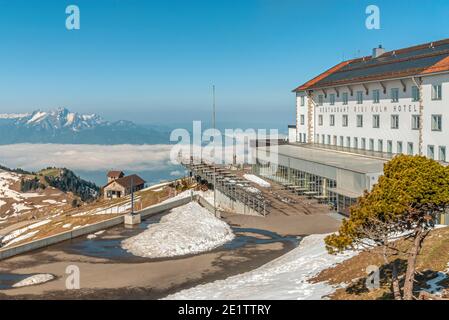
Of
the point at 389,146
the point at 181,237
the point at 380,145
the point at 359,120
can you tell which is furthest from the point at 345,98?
the point at 181,237

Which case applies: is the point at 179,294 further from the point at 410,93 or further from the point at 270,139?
the point at 270,139

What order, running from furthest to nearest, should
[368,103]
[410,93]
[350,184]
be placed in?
[368,103] < [410,93] < [350,184]

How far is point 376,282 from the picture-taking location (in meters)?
19.0

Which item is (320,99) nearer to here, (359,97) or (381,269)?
(359,97)

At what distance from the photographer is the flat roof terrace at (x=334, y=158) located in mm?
40781

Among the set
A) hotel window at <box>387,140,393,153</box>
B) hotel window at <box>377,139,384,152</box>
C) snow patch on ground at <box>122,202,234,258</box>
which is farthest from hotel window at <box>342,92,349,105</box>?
snow patch on ground at <box>122,202,234,258</box>

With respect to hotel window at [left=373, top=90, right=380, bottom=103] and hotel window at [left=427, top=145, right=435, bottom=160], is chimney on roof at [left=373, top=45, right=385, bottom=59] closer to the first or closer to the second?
hotel window at [left=373, top=90, right=380, bottom=103]

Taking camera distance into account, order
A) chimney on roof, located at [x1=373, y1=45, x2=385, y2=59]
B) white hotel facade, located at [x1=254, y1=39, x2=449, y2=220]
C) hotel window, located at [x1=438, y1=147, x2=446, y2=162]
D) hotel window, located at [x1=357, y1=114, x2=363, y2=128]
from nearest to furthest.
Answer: hotel window, located at [x1=438, y1=147, x2=446, y2=162] < white hotel facade, located at [x1=254, y1=39, x2=449, y2=220] < hotel window, located at [x1=357, y1=114, x2=363, y2=128] < chimney on roof, located at [x1=373, y1=45, x2=385, y2=59]

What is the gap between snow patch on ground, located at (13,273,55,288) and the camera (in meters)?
23.8

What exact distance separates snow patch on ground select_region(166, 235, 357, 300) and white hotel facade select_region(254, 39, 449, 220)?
12.8m

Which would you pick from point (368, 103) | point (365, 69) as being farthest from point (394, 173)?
point (365, 69)

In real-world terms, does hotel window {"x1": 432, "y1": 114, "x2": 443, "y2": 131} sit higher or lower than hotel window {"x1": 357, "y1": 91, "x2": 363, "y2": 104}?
lower

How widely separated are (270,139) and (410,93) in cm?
3243

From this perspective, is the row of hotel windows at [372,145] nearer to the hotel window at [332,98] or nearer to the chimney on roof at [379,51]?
the hotel window at [332,98]
